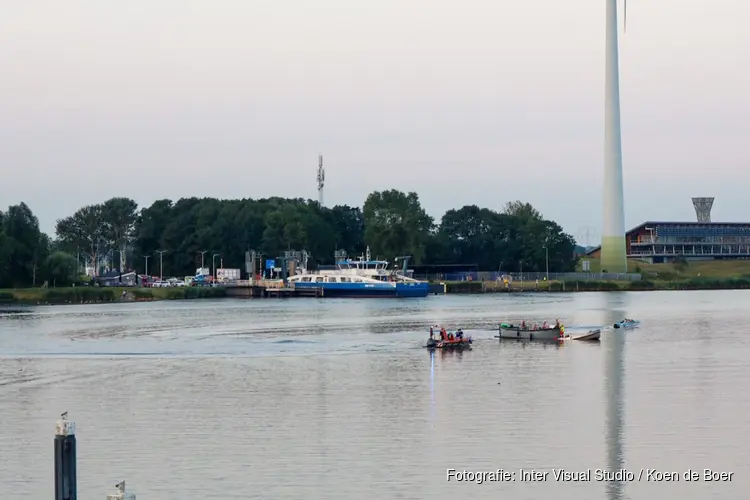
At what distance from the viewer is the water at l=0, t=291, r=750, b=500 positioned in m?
38.5

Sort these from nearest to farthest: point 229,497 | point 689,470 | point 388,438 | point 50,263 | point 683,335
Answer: point 229,497 → point 689,470 → point 388,438 → point 683,335 → point 50,263

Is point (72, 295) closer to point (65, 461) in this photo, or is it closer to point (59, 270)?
point (59, 270)

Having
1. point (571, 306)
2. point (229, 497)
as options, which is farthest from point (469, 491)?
point (571, 306)

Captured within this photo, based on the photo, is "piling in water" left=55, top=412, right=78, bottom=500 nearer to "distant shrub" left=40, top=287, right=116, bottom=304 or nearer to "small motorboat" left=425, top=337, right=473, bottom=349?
"small motorboat" left=425, top=337, right=473, bottom=349

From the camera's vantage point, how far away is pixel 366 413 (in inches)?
2052

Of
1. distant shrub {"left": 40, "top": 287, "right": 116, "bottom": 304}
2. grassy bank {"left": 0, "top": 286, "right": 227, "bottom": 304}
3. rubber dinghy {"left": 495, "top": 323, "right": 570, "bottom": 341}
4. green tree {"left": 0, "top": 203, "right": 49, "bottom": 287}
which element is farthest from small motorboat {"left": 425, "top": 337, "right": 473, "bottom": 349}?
green tree {"left": 0, "top": 203, "right": 49, "bottom": 287}

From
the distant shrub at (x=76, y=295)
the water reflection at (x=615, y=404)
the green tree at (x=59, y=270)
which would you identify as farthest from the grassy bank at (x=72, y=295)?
the water reflection at (x=615, y=404)

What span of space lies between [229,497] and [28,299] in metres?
137

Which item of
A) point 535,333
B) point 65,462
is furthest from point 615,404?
point 535,333

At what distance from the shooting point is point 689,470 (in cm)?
3894

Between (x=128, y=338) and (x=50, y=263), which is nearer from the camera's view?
(x=128, y=338)

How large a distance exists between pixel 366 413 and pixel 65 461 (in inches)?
1025

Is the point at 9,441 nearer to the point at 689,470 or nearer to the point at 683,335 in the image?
the point at 689,470

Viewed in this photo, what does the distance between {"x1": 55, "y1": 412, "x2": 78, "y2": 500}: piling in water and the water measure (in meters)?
9.35
